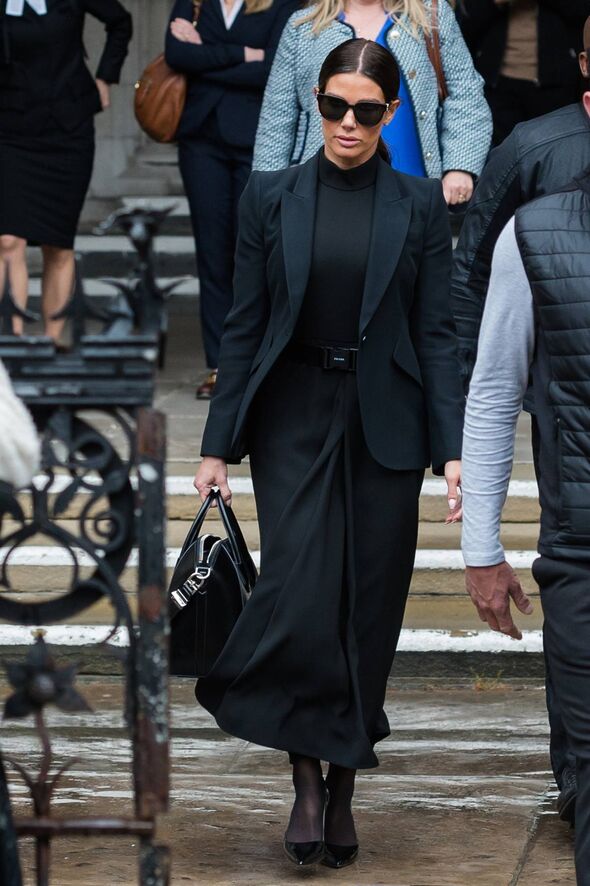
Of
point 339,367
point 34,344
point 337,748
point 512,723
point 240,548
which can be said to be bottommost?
point 512,723

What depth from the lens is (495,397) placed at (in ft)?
12.5

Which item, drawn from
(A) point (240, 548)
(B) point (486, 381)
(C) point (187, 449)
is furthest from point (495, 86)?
(B) point (486, 381)

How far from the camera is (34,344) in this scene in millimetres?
2902

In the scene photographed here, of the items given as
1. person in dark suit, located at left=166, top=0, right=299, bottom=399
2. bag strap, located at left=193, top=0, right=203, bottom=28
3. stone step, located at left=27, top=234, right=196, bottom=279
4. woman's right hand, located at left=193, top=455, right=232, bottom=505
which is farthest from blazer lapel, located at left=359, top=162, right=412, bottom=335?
stone step, located at left=27, top=234, right=196, bottom=279

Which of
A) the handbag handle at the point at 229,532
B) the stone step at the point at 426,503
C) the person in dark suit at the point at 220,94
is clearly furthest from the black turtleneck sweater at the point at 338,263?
the person in dark suit at the point at 220,94

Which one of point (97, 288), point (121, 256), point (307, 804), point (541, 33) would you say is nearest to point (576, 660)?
point (307, 804)

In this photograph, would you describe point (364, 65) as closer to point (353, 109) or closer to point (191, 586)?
point (353, 109)

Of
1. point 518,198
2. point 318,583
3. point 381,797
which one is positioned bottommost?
point 381,797

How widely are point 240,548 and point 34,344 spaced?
6.09ft

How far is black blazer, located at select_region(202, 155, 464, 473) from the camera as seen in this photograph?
14.6 ft

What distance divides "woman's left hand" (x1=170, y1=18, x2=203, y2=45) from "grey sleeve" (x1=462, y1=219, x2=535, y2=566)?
4.15m

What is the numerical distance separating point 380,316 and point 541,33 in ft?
11.9

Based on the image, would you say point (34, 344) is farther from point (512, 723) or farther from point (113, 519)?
point (512, 723)

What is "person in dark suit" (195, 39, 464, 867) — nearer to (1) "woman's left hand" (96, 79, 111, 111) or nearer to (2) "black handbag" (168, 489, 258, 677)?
(2) "black handbag" (168, 489, 258, 677)
